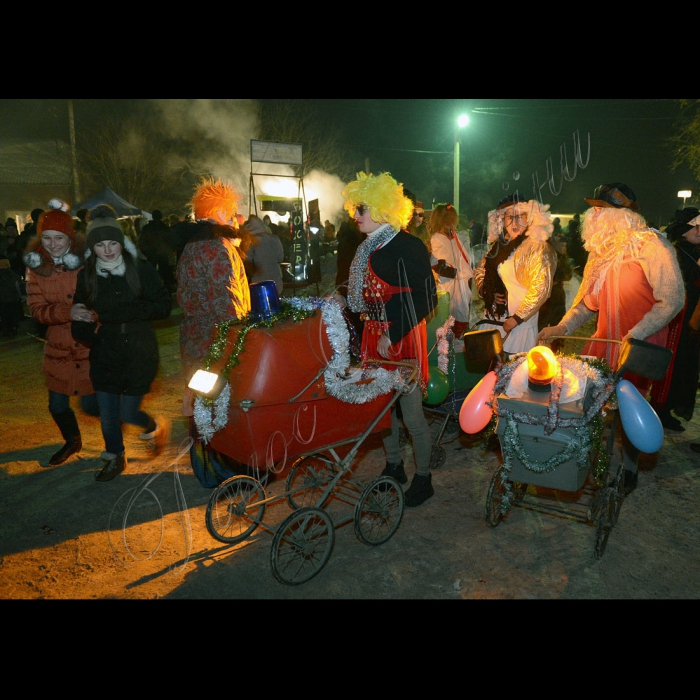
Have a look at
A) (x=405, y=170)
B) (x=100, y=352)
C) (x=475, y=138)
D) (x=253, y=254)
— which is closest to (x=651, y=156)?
(x=475, y=138)

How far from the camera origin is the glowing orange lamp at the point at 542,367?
10.2 feet

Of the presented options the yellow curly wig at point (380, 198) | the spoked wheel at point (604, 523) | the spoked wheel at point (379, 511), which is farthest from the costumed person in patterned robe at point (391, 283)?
the spoked wheel at point (604, 523)

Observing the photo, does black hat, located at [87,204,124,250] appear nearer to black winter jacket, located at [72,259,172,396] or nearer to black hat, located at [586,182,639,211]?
black winter jacket, located at [72,259,172,396]

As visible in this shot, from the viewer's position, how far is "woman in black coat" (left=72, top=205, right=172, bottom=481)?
13.9ft

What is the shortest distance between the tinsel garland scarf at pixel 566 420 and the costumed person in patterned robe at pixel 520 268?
1254 millimetres

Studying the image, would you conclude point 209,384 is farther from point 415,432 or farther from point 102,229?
point 102,229

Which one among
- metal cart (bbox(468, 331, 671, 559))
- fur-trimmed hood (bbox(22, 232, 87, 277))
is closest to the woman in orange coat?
fur-trimmed hood (bbox(22, 232, 87, 277))

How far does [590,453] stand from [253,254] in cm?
651

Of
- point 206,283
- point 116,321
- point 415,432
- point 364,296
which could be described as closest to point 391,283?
point 364,296

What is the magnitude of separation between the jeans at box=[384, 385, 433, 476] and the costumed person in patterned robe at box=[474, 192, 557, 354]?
1090 mm

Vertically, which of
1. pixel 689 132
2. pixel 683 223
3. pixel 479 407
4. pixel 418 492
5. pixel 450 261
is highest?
pixel 689 132

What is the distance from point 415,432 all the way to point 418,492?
17.4 inches

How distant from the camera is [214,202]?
4219mm

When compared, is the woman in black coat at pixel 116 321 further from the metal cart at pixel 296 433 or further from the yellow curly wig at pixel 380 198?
the yellow curly wig at pixel 380 198
